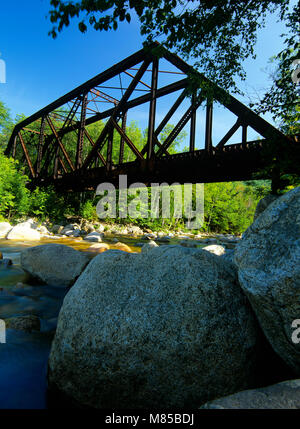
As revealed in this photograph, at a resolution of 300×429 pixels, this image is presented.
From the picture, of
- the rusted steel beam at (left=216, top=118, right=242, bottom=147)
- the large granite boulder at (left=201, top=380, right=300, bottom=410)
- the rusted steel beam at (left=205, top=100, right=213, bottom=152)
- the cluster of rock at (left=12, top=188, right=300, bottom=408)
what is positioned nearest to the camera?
the large granite boulder at (left=201, top=380, right=300, bottom=410)

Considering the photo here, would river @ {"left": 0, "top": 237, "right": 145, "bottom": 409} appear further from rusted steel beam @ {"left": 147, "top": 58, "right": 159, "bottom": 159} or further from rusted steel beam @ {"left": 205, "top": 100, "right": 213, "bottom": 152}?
rusted steel beam @ {"left": 147, "top": 58, "right": 159, "bottom": 159}

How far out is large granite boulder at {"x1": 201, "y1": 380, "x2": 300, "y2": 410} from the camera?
114 cm

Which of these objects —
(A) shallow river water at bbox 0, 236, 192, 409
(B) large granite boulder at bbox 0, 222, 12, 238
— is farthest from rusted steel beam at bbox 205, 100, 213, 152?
(B) large granite boulder at bbox 0, 222, 12, 238

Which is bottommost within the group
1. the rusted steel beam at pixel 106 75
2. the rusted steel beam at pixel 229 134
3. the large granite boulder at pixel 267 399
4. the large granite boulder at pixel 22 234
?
the large granite boulder at pixel 267 399

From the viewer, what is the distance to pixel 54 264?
A: 4.83 meters

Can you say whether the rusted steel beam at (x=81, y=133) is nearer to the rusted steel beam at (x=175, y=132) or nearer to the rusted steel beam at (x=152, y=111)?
the rusted steel beam at (x=152, y=111)

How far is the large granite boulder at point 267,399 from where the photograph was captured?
3.74 feet

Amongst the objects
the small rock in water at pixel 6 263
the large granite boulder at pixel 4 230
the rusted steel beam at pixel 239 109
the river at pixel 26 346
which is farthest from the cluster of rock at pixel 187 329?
the large granite boulder at pixel 4 230

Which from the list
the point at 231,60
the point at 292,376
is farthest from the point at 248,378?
the point at 231,60

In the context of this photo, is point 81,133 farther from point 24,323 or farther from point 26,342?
point 26,342

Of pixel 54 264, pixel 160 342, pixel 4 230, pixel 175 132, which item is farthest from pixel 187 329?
pixel 4 230

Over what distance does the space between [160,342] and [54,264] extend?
3.71 m

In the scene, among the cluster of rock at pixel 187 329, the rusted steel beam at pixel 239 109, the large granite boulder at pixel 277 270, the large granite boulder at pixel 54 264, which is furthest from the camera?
the rusted steel beam at pixel 239 109

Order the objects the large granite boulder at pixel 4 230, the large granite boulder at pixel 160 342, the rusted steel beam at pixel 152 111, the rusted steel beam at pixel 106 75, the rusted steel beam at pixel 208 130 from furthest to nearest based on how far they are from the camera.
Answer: the rusted steel beam at pixel 106 75 → the rusted steel beam at pixel 152 111 → the large granite boulder at pixel 4 230 → the rusted steel beam at pixel 208 130 → the large granite boulder at pixel 160 342
